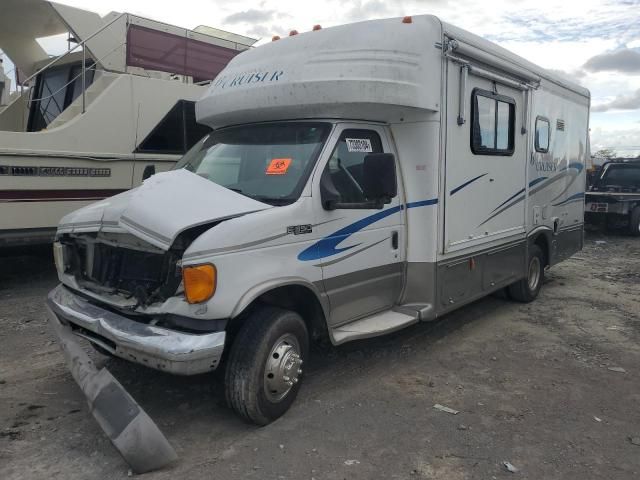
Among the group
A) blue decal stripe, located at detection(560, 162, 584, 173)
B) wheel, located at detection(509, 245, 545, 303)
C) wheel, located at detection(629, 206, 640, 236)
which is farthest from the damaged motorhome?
wheel, located at detection(629, 206, 640, 236)

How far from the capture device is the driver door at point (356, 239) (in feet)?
14.3

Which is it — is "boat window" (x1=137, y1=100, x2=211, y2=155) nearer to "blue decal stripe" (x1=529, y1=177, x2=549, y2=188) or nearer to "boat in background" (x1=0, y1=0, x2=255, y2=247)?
"boat in background" (x1=0, y1=0, x2=255, y2=247)

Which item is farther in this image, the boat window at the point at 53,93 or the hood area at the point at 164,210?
the boat window at the point at 53,93

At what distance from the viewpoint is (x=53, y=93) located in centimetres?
887

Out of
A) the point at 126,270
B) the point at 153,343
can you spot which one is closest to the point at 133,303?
the point at 126,270

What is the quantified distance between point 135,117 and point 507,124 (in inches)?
192

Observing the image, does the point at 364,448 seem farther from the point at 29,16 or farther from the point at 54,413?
the point at 29,16

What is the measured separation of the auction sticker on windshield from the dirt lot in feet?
6.21

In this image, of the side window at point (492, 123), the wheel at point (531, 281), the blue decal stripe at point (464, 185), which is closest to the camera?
the blue decal stripe at point (464, 185)

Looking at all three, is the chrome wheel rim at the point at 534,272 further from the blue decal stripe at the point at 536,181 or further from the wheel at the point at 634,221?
the wheel at the point at 634,221

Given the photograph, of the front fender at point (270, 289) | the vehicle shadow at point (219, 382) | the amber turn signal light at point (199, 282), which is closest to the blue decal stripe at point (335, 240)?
the front fender at point (270, 289)

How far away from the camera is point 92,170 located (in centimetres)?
756

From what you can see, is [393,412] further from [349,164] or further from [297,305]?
[349,164]

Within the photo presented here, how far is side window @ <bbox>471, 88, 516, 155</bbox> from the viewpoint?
5676mm
